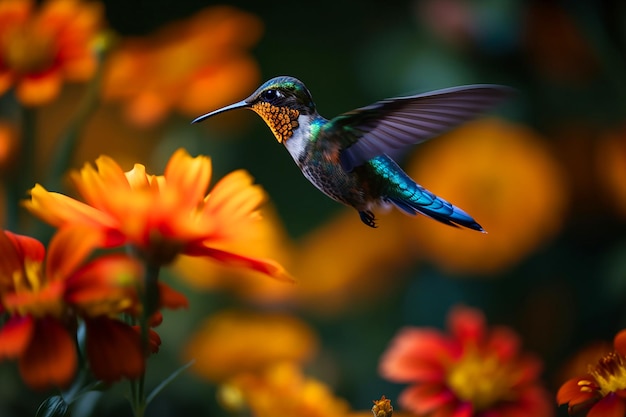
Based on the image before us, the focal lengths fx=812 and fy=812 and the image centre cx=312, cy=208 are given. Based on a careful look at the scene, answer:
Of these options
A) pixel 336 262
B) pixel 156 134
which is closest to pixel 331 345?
pixel 336 262

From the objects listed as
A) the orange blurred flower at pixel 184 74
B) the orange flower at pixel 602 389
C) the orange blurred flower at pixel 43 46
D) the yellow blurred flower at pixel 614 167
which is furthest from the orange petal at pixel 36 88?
the yellow blurred flower at pixel 614 167

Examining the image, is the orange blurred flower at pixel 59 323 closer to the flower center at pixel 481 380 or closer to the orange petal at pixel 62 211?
the orange petal at pixel 62 211

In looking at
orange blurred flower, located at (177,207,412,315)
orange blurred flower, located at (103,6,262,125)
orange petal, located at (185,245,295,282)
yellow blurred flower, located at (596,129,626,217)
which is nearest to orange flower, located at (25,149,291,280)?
orange petal, located at (185,245,295,282)

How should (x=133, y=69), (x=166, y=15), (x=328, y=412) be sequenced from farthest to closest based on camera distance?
1. (x=166, y=15)
2. (x=133, y=69)
3. (x=328, y=412)

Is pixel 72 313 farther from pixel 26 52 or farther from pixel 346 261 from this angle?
pixel 346 261

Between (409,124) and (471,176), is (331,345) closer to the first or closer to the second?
(471,176)

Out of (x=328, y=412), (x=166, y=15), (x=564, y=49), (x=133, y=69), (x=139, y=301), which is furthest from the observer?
(x=564, y=49)

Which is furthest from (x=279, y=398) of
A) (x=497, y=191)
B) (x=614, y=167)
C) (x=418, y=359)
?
(x=614, y=167)
